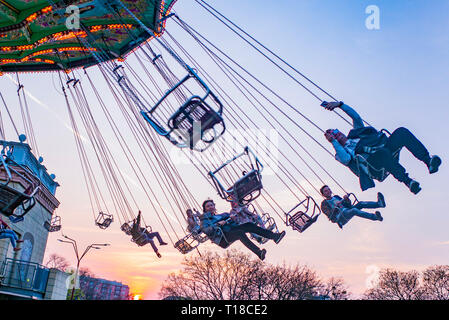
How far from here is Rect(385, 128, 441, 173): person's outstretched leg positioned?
258 inches

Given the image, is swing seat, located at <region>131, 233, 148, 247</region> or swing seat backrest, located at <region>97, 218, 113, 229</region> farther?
swing seat backrest, located at <region>97, 218, 113, 229</region>

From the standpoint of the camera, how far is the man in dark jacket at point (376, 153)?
6.65m

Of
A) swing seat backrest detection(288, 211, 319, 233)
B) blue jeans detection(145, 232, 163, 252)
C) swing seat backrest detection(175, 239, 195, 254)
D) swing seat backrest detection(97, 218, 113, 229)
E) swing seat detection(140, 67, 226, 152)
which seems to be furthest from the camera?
swing seat backrest detection(97, 218, 113, 229)

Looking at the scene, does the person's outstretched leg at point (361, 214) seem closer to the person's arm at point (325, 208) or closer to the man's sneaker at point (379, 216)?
the man's sneaker at point (379, 216)

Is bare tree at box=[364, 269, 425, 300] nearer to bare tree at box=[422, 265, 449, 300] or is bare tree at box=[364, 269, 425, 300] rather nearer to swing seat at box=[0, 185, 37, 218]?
Result: bare tree at box=[422, 265, 449, 300]

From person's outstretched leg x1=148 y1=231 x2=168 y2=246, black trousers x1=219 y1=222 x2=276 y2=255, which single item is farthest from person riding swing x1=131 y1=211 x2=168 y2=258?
black trousers x1=219 y1=222 x2=276 y2=255

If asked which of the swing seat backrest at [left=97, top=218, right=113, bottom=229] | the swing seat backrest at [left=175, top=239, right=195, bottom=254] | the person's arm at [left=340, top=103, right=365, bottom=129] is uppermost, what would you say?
the swing seat backrest at [left=97, top=218, right=113, bottom=229]

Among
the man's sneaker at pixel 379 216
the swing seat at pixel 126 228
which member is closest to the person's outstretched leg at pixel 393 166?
the man's sneaker at pixel 379 216

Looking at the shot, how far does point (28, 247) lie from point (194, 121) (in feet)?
47.5

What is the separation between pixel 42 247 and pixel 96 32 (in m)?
12.4

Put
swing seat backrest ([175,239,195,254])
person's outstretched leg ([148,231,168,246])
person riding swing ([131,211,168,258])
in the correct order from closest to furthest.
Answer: swing seat backrest ([175,239,195,254]), person riding swing ([131,211,168,258]), person's outstretched leg ([148,231,168,246])

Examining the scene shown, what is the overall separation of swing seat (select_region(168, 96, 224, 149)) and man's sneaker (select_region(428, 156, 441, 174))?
4042mm
